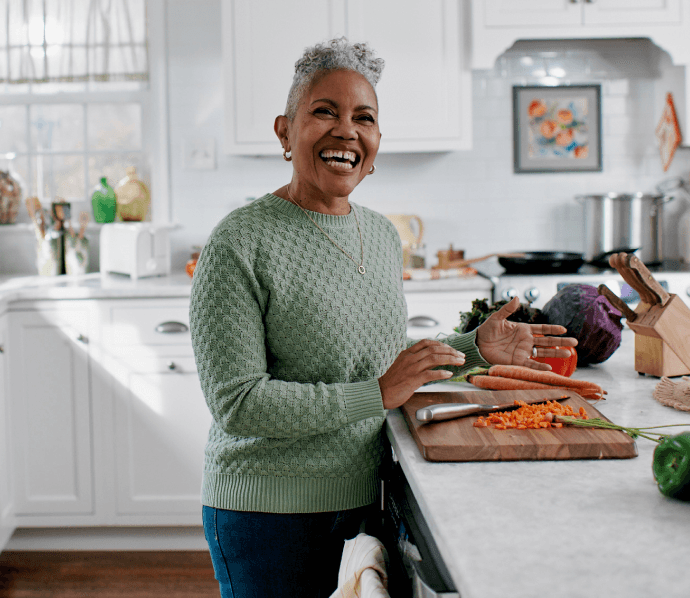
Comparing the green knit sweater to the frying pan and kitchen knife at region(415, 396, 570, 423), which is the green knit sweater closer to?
kitchen knife at region(415, 396, 570, 423)

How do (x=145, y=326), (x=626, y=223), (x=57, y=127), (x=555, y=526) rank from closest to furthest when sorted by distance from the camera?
(x=555, y=526)
(x=145, y=326)
(x=626, y=223)
(x=57, y=127)

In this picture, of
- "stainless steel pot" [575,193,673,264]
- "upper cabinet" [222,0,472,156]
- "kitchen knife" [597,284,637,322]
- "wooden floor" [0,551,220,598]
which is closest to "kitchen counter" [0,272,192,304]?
"upper cabinet" [222,0,472,156]

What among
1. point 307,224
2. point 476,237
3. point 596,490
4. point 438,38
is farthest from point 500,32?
point 596,490

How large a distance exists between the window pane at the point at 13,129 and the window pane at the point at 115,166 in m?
0.37

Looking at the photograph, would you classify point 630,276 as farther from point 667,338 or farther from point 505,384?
point 505,384

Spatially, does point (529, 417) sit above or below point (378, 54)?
below

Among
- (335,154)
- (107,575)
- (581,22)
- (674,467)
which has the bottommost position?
(107,575)

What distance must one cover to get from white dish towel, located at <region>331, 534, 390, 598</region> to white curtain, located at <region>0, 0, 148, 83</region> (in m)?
3.23

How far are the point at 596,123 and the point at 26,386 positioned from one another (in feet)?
9.92

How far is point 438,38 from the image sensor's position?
10.7ft

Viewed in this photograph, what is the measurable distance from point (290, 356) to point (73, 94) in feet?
9.95

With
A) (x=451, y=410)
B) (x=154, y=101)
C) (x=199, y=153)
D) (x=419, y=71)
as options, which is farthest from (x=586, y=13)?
(x=451, y=410)

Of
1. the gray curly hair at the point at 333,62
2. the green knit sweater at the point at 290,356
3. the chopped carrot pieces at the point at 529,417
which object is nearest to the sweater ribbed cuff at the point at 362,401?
the green knit sweater at the point at 290,356

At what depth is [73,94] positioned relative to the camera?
3.69 m
